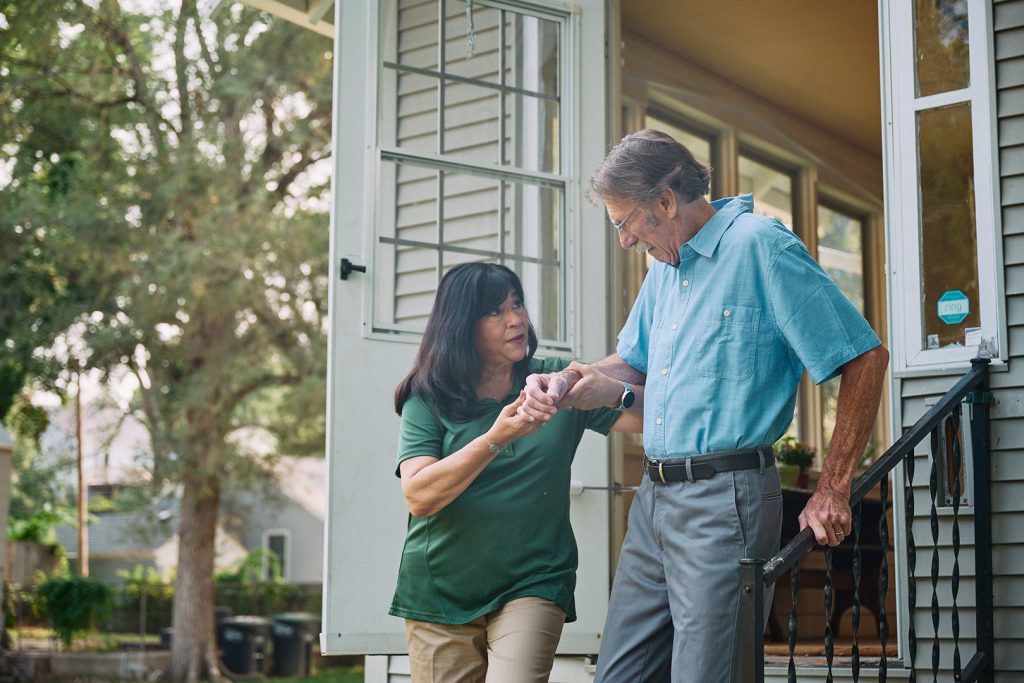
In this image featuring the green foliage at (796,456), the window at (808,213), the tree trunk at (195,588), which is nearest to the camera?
the green foliage at (796,456)

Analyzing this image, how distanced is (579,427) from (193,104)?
12738 mm

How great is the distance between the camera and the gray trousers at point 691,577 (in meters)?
2.49

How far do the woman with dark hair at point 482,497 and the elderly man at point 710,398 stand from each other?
18 cm

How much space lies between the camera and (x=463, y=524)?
2.84m

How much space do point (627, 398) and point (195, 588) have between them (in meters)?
14.7

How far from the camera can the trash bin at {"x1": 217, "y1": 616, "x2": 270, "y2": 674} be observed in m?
19.1

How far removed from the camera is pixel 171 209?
1410 centimetres

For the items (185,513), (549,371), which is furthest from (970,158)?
(185,513)

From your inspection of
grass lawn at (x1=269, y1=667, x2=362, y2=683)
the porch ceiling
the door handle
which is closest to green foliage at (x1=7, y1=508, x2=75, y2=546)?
grass lawn at (x1=269, y1=667, x2=362, y2=683)

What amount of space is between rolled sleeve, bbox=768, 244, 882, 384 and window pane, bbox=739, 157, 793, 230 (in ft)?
18.9

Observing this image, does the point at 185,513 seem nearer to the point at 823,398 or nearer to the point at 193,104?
the point at 193,104

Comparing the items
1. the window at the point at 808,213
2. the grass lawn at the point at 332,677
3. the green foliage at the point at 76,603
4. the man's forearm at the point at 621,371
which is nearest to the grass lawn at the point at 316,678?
the grass lawn at the point at 332,677

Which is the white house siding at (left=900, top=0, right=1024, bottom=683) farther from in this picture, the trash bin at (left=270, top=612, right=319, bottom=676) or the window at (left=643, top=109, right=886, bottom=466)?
the trash bin at (left=270, top=612, right=319, bottom=676)

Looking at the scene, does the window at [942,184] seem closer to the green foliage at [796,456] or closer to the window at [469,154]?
the window at [469,154]
